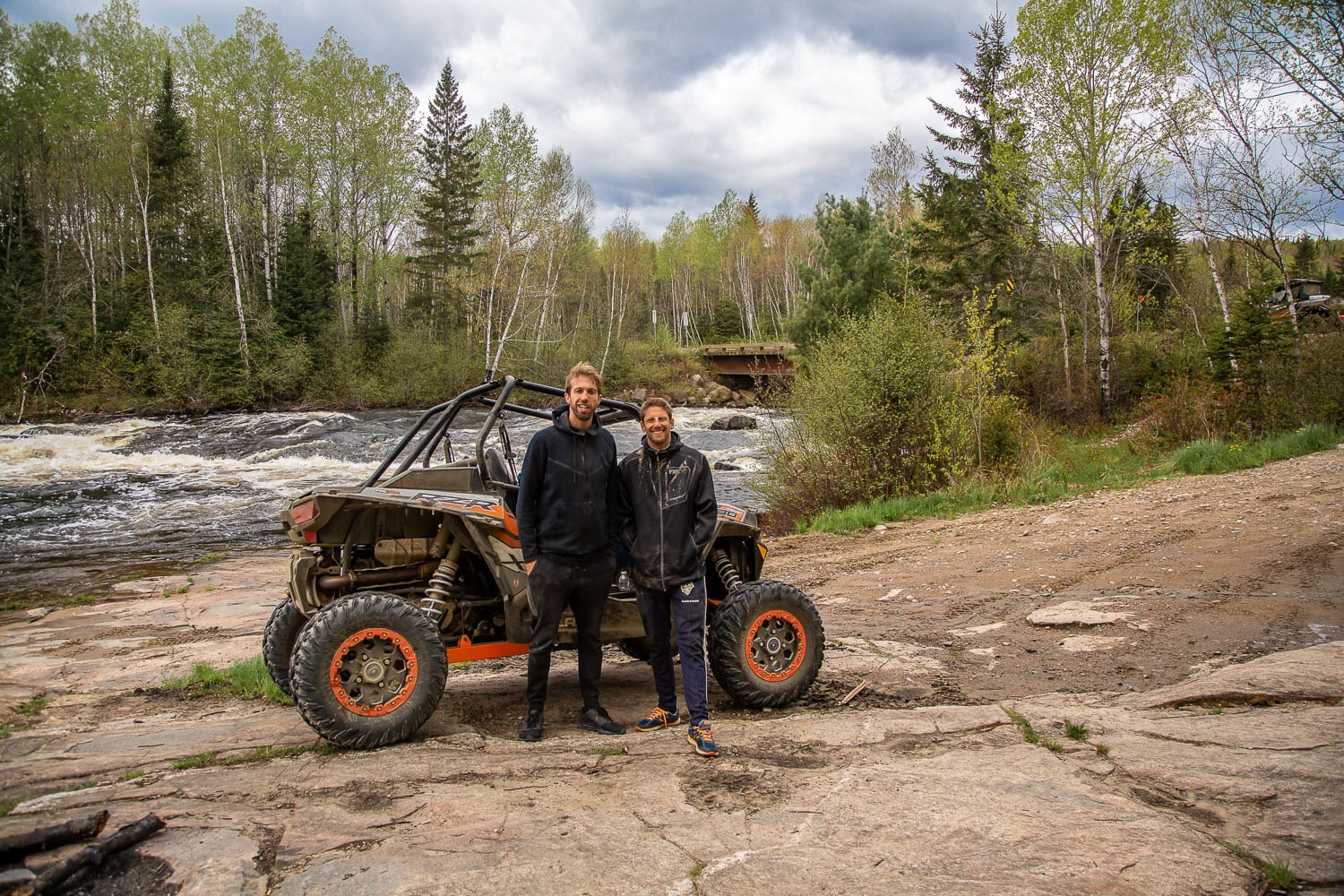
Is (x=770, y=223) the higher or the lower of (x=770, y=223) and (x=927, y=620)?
the higher

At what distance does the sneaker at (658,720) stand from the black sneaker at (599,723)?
4.5 inches

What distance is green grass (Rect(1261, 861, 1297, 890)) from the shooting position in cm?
240

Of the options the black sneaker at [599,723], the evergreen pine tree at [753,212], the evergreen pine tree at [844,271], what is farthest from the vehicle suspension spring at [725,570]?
the evergreen pine tree at [753,212]

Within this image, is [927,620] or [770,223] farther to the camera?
[770,223]

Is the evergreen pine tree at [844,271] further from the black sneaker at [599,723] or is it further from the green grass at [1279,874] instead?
the green grass at [1279,874]

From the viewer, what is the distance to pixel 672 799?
129 inches

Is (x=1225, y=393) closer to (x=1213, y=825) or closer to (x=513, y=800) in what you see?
(x=1213, y=825)

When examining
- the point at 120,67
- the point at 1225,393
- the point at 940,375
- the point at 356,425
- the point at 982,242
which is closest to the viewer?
the point at 940,375

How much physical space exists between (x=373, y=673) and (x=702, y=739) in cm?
167

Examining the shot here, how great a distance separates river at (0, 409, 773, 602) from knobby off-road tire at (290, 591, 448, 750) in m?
3.51

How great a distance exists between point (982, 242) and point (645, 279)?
3682cm

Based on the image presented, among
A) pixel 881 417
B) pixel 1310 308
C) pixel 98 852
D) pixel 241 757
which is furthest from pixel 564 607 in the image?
pixel 1310 308

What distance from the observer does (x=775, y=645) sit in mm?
4645

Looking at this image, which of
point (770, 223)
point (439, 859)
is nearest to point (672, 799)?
point (439, 859)
